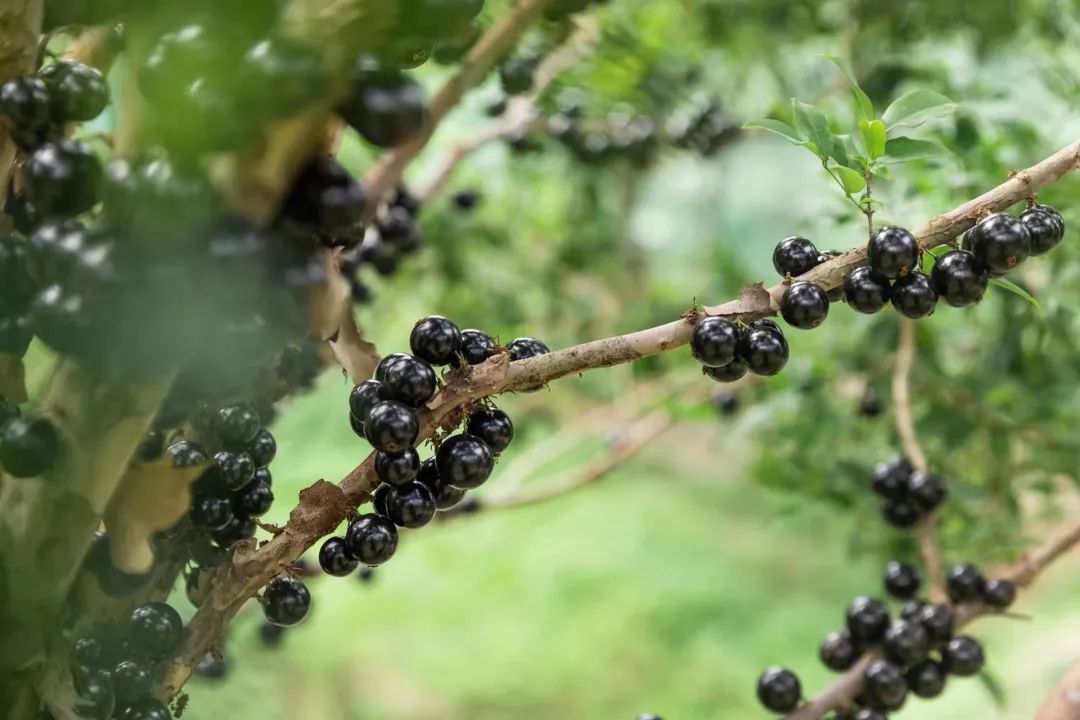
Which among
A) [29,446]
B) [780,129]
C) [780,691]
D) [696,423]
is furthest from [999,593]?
[696,423]

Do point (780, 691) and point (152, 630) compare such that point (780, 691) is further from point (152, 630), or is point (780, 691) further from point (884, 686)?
point (152, 630)

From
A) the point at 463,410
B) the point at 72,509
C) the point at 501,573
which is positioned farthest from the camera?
the point at 501,573

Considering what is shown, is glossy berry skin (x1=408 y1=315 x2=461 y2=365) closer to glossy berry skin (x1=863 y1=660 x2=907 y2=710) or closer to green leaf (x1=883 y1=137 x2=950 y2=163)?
green leaf (x1=883 y1=137 x2=950 y2=163)

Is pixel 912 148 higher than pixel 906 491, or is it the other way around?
pixel 912 148

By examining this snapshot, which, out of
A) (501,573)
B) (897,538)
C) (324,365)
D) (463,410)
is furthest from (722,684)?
(463,410)

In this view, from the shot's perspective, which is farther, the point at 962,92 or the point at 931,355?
the point at 931,355

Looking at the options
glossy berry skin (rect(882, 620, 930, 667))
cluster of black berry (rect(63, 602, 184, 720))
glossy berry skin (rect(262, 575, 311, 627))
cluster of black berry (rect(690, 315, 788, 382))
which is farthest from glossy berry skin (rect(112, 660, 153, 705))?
glossy berry skin (rect(882, 620, 930, 667))

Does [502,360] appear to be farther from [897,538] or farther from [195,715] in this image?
[195,715]
